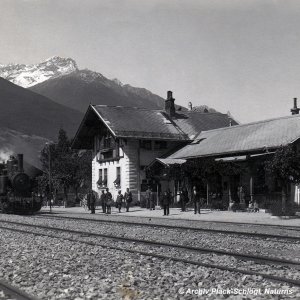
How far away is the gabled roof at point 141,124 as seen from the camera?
1581 inches

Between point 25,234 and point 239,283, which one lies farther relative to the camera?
point 25,234

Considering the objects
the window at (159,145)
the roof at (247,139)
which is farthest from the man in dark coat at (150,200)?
the window at (159,145)

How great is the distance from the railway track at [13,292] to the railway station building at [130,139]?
3055cm

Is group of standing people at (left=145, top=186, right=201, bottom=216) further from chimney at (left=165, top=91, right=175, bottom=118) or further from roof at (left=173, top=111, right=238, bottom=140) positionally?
chimney at (left=165, top=91, right=175, bottom=118)

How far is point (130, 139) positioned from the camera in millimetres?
39812

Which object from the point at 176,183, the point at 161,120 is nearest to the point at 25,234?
the point at 176,183

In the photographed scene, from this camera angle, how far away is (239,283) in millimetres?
7945

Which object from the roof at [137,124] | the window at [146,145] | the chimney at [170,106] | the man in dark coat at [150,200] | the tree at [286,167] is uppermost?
the chimney at [170,106]

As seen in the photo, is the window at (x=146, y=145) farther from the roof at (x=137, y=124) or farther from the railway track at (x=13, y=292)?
the railway track at (x=13, y=292)

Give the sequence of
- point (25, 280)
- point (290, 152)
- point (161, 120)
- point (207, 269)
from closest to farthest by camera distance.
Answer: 1. point (25, 280)
2. point (207, 269)
3. point (290, 152)
4. point (161, 120)

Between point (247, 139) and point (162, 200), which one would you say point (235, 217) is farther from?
point (247, 139)

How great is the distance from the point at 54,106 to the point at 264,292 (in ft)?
617

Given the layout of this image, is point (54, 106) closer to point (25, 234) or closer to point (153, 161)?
point (153, 161)

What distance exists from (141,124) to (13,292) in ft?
113
